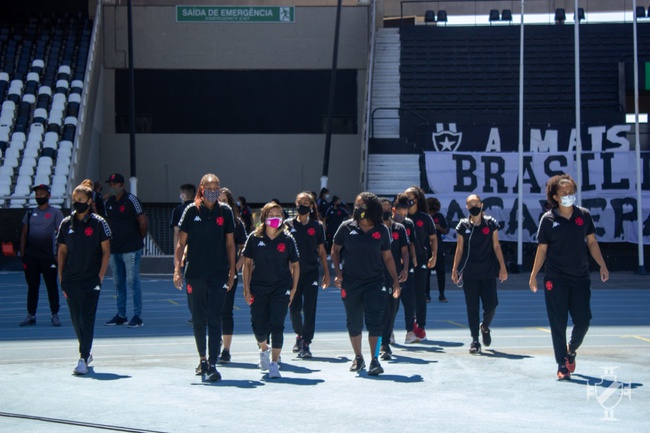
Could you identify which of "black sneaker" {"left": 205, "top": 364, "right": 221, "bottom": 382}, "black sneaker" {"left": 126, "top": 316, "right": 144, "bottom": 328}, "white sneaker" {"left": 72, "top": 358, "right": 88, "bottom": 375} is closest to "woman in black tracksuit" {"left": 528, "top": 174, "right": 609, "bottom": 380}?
"black sneaker" {"left": 205, "top": 364, "right": 221, "bottom": 382}

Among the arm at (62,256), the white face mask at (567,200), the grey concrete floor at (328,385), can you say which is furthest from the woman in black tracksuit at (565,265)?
the arm at (62,256)

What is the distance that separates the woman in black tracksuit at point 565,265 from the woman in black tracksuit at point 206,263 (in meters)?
2.98

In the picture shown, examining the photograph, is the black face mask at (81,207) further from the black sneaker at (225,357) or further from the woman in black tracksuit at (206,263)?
the black sneaker at (225,357)

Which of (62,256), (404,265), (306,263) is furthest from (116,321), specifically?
(404,265)

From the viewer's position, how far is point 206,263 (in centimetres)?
982

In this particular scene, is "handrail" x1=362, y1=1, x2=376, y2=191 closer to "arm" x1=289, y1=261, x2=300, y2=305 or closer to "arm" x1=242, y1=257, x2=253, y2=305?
"arm" x1=289, y1=261, x2=300, y2=305

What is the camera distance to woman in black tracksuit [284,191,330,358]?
461 inches

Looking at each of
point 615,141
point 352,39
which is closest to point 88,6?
point 352,39

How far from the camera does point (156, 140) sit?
3456cm

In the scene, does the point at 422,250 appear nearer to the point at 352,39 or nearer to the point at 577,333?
the point at 577,333

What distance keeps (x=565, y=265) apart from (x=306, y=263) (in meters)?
3.04

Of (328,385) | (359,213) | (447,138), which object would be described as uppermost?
(447,138)

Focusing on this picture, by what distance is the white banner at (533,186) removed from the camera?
2675 cm

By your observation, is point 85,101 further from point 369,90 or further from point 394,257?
point 394,257
